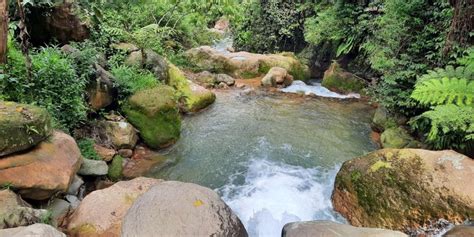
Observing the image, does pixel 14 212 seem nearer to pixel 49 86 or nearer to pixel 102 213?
pixel 102 213

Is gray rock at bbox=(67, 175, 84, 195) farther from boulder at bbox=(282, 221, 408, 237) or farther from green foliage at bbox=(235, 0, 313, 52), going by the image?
green foliage at bbox=(235, 0, 313, 52)

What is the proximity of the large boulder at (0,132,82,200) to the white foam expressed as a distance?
7.45 metres

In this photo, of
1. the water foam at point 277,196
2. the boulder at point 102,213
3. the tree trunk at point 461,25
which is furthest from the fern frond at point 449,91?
the boulder at point 102,213

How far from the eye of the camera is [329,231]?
3.20 m

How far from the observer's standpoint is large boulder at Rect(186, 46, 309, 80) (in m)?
12.0

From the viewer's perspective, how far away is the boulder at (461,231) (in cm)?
311

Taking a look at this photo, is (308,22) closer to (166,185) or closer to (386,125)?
(386,125)

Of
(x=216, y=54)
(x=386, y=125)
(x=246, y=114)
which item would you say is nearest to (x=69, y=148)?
(x=246, y=114)

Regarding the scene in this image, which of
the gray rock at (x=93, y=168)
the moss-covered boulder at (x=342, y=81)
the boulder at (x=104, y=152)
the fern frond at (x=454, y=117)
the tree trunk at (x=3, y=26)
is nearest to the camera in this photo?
the tree trunk at (x=3, y=26)

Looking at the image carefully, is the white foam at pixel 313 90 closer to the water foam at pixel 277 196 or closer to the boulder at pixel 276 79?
the boulder at pixel 276 79

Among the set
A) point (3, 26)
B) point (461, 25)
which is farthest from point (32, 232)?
point (461, 25)

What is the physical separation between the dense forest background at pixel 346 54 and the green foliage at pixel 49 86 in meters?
0.01

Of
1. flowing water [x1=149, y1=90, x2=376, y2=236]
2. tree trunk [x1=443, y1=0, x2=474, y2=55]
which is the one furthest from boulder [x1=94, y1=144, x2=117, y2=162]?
tree trunk [x1=443, y1=0, x2=474, y2=55]

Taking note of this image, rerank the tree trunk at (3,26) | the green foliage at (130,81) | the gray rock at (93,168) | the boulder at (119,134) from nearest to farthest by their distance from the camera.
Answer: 1. the tree trunk at (3,26)
2. the gray rock at (93,168)
3. the boulder at (119,134)
4. the green foliage at (130,81)
